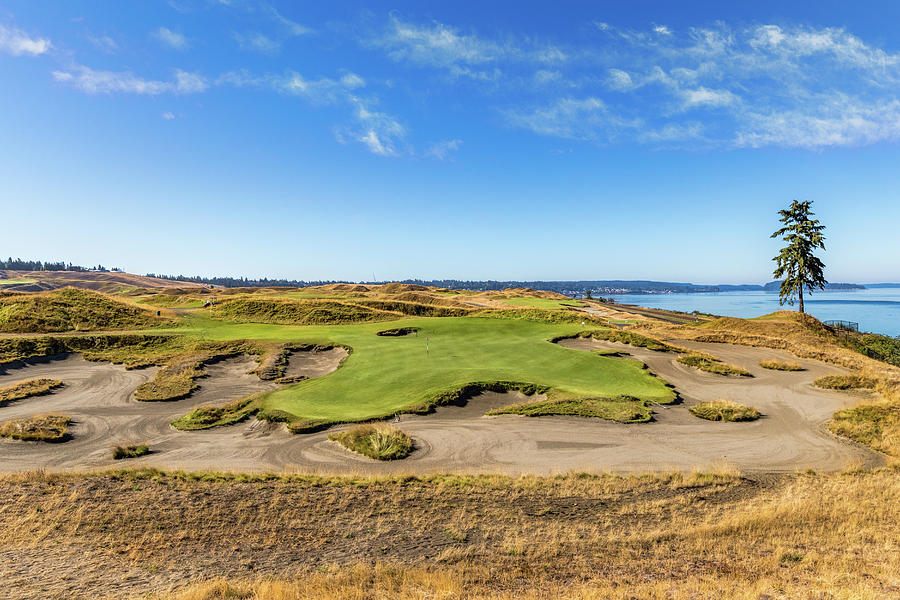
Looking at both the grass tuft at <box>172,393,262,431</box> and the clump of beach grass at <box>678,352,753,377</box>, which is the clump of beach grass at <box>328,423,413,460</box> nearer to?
the grass tuft at <box>172,393,262,431</box>

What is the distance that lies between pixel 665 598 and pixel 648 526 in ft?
12.6

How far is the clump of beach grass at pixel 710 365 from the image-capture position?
2993 cm

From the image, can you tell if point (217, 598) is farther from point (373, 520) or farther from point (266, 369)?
point (266, 369)

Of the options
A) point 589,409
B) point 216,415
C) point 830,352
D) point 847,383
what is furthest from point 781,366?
point 216,415

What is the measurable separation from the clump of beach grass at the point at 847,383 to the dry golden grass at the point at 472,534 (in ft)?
45.2

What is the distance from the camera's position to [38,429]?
750 inches

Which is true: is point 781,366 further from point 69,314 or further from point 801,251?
point 69,314

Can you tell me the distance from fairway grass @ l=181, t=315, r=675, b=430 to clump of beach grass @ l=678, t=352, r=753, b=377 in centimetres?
497

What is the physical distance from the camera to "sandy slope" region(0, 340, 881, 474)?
1666 centimetres

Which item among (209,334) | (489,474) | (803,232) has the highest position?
(803,232)

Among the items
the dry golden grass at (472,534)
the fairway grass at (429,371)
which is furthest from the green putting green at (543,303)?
the dry golden grass at (472,534)

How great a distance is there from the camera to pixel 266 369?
2980 cm

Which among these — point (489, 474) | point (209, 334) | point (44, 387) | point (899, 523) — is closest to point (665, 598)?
point (489, 474)

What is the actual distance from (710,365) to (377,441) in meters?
27.9
